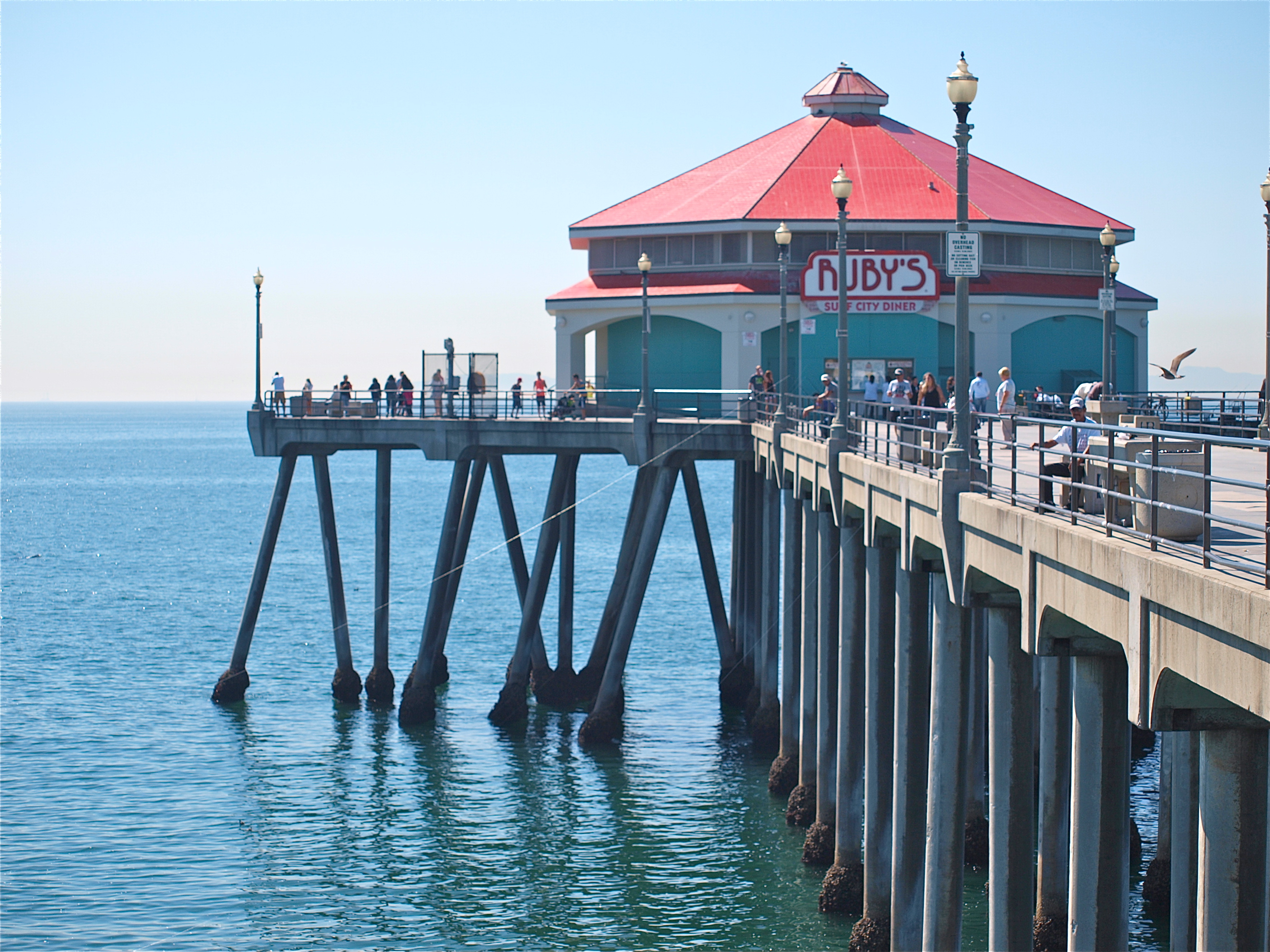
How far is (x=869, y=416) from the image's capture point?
83.3ft

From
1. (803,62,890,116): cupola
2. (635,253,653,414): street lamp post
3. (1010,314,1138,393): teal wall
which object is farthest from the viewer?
(803,62,890,116): cupola

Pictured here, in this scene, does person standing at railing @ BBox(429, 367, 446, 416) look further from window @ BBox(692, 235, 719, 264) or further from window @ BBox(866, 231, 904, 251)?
window @ BBox(866, 231, 904, 251)

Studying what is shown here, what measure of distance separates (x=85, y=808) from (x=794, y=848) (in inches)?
470

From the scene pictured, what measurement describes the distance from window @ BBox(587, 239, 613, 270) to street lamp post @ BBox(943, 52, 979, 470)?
24.5m

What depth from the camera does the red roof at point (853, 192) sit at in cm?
3497

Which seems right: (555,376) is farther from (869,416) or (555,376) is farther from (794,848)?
(794,848)

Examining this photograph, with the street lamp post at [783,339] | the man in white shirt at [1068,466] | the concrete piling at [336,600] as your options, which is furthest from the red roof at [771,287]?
the man in white shirt at [1068,466]

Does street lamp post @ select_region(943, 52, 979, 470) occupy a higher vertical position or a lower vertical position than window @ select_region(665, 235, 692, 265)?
lower

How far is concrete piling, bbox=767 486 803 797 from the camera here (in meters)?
24.3

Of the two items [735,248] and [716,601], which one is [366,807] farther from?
[735,248]

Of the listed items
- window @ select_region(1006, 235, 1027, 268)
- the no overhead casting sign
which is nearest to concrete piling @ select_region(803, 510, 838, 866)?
the no overhead casting sign

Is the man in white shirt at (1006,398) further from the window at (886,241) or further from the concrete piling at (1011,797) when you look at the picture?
the window at (886,241)

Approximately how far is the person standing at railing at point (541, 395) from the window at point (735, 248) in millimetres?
5993

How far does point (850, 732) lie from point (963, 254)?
310 inches
